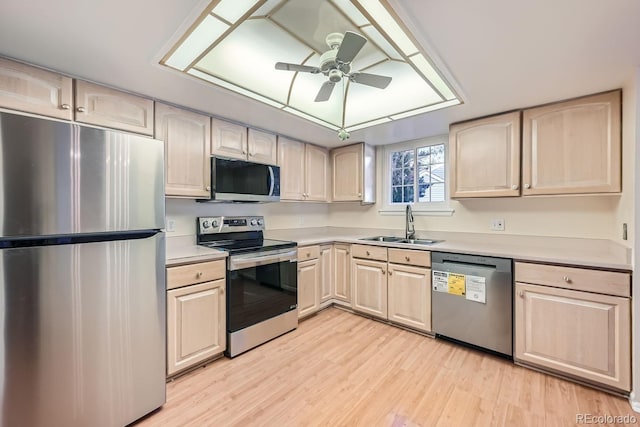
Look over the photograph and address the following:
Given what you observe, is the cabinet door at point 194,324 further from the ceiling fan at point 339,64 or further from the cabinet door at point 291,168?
the ceiling fan at point 339,64

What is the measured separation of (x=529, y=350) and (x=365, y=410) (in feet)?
4.41

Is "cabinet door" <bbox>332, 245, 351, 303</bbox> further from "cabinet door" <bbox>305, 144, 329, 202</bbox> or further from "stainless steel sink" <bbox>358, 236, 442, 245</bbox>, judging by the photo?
"cabinet door" <bbox>305, 144, 329, 202</bbox>

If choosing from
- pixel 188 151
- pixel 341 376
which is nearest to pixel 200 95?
pixel 188 151

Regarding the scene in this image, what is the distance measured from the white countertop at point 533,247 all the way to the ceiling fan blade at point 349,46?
5.82 ft

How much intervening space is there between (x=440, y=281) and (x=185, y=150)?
8.12 ft

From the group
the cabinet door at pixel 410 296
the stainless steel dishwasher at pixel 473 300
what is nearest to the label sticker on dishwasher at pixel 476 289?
the stainless steel dishwasher at pixel 473 300

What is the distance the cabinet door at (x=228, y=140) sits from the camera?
245cm

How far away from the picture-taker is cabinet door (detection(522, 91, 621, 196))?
194 cm

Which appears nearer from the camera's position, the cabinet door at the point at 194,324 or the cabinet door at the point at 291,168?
the cabinet door at the point at 194,324

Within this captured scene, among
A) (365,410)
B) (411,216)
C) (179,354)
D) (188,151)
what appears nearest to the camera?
(365,410)

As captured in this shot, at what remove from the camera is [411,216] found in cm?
323

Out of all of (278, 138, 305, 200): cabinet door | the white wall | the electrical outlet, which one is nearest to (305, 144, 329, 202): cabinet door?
(278, 138, 305, 200): cabinet door

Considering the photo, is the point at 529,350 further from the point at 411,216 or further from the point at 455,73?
the point at 455,73

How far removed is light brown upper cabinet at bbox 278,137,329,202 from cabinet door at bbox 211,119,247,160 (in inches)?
18.6
